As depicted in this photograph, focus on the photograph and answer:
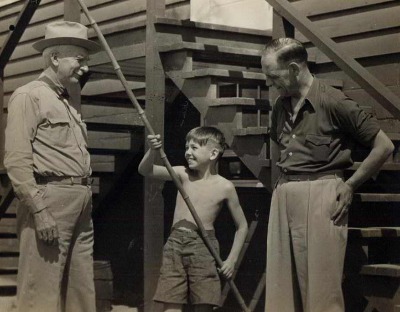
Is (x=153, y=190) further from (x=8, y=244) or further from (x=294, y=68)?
(x=8, y=244)

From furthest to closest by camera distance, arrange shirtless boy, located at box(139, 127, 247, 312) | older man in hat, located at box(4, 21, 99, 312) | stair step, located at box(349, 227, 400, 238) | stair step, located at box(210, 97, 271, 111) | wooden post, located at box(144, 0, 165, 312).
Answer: wooden post, located at box(144, 0, 165, 312), stair step, located at box(210, 97, 271, 111), shirtless boy, located at box(139, 127, 247, 312), stair step, located at box(349, 227, 400, 238), older man in hat, located at box(4, 21, 99, 312)

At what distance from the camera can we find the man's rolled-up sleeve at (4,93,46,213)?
5.56m

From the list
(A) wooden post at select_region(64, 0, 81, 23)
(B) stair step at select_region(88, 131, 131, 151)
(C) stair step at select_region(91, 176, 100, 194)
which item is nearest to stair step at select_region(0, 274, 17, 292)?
(C) stair step at select_region(91, 176, 100, 194)

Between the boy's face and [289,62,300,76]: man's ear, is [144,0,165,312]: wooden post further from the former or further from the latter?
[289,62,300,76]: man's ear

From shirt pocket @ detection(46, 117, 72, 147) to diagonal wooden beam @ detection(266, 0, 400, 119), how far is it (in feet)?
5.26

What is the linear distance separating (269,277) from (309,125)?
91 centimetres

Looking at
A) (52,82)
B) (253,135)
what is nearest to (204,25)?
(253,135)

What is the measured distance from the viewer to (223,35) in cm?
760

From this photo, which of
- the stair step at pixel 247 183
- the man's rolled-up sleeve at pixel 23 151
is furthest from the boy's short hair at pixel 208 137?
the stair step at pixel 247 183

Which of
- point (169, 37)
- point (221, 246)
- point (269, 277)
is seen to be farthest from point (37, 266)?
point (221, 246)

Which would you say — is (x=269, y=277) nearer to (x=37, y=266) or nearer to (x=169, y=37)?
(x=37, y=266)

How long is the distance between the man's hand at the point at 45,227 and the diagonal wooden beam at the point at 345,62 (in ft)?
6.46

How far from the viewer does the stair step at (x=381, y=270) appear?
5.60m

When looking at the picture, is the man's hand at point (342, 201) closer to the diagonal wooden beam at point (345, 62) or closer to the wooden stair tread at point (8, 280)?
the diagonal wooden beam at point (345, 62)
